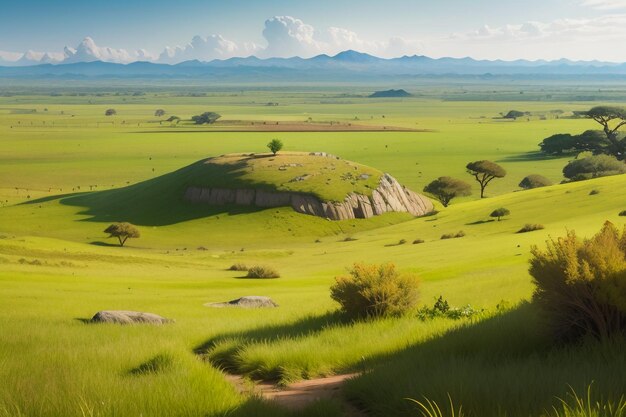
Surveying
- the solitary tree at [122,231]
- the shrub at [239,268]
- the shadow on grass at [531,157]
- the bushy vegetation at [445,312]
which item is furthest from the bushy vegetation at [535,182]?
the bushy vegetation at [445,312]

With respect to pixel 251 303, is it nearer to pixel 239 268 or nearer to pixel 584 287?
pixel 584 287

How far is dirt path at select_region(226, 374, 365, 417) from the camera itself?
909 cm

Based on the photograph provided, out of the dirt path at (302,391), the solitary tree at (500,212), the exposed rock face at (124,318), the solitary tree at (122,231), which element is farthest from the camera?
the solitary tree at (122,231)

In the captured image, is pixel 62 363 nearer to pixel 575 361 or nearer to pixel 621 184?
pixel 575 361

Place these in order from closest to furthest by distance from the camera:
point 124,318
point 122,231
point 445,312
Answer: point 445,312 → point 124,318 → point 122,231

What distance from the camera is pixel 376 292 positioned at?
52.4ft

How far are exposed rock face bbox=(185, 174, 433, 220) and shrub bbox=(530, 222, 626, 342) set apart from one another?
8160 centimetres

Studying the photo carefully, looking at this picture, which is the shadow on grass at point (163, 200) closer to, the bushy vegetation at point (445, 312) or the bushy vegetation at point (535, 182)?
the bushy vegetation at point (535, 182)

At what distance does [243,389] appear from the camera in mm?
10625

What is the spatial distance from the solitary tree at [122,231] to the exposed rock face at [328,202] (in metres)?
19.6

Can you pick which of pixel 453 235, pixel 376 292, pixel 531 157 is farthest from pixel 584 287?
pixel 531 157

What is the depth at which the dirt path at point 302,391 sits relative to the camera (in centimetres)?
909

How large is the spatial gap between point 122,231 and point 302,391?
72.1 metres

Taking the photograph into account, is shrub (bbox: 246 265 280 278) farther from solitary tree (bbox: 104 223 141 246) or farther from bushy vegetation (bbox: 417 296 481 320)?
solitary tree (bbox: 104 223 141 246)
